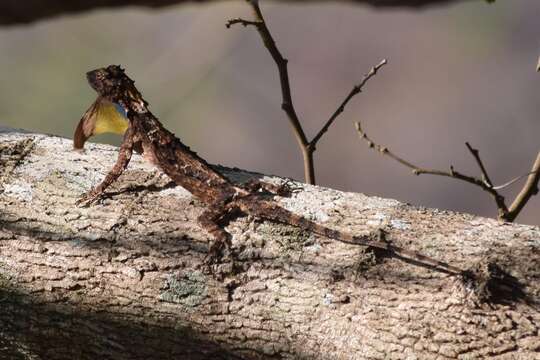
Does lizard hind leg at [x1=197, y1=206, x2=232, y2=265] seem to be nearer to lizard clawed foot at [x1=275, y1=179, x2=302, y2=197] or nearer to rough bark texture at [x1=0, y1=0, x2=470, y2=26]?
lizard clawed foot at [x1=275, y1=179, x2=302, y2=197]

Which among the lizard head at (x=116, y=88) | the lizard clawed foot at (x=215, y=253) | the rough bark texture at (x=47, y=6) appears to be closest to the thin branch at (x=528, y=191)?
the lizard clawed foot at (x=215, y=253)

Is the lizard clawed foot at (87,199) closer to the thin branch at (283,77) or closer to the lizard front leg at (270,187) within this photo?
the lizard front leg at (270,187)

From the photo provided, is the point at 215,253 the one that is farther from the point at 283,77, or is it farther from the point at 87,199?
the point at 283,77

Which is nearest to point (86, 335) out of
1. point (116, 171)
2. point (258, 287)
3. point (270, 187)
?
point (258, 287)

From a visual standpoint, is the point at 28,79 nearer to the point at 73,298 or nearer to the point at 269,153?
the point at 269,153

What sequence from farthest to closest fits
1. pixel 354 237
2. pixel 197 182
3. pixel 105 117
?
pixel 105 117 → pixel 197 182 → pixel 354 237

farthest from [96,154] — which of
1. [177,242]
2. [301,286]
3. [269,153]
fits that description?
[269,153]

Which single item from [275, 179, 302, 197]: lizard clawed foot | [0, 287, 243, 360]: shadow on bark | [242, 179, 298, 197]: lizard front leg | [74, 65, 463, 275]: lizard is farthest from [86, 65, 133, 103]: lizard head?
[0, 287, 243, 360]: shadow on bark
